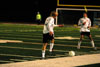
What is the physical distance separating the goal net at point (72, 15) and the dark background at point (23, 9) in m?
9.22

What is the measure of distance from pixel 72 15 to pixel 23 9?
55.7 ft

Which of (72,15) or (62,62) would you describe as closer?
(62,62)

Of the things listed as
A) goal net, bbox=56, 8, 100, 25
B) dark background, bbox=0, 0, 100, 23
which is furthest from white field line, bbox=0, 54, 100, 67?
dark background, bbox=0, 0, 100, 23

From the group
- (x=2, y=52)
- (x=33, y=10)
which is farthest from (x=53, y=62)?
(x=33, y=10)

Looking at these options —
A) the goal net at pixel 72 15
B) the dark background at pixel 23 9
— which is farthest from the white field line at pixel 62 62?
the dark background at pixel 23 9

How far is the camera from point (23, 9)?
52.5 metres

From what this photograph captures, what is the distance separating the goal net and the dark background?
9217mm

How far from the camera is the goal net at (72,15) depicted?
117ft

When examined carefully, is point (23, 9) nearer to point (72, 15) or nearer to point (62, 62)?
point (72, 15)

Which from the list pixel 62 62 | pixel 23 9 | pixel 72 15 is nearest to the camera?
pixel 62 62

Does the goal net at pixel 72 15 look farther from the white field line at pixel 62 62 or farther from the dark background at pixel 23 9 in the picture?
the white field line at pixel 62 62

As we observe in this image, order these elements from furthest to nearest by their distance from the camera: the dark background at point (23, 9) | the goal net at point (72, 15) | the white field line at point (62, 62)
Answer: the dark background at point (23, 9)
the goal net at point (72, 15)
the white field line at point (62, 62)

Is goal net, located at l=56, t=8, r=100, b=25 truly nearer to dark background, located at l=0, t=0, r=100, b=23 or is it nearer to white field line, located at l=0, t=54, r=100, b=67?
dark background, located at l=0, t=0, r=100, b=23

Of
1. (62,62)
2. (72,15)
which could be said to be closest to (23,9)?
(72,15)
